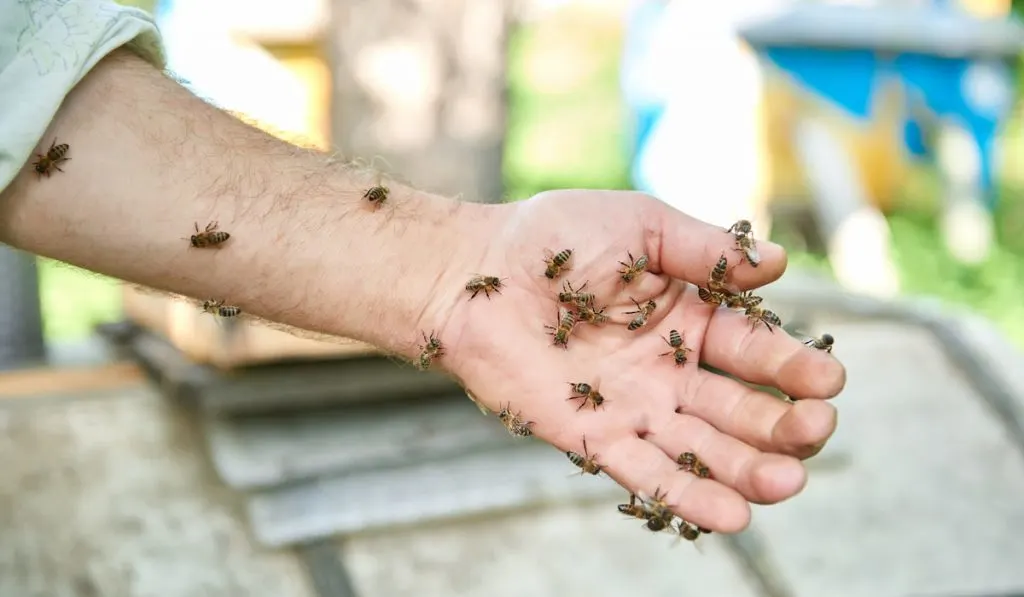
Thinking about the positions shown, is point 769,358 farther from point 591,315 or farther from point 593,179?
point 593,179

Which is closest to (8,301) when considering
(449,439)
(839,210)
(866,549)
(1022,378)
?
(449,439)

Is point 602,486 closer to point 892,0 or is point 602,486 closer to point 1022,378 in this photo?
point 1022,378

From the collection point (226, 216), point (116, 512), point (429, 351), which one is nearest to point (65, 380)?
point (116, 512)

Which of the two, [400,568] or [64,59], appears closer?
[64,59]

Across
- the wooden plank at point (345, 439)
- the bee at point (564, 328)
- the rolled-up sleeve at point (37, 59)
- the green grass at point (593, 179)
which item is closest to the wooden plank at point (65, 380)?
the wooden plank at point (345, 439)

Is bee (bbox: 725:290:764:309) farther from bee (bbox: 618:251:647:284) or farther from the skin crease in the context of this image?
bee (bbox: 618:251:647:284)

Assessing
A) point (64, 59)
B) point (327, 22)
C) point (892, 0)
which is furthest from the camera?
point (892, 0)

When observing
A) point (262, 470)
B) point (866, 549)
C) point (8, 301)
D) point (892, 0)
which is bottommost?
point (8, 301)
